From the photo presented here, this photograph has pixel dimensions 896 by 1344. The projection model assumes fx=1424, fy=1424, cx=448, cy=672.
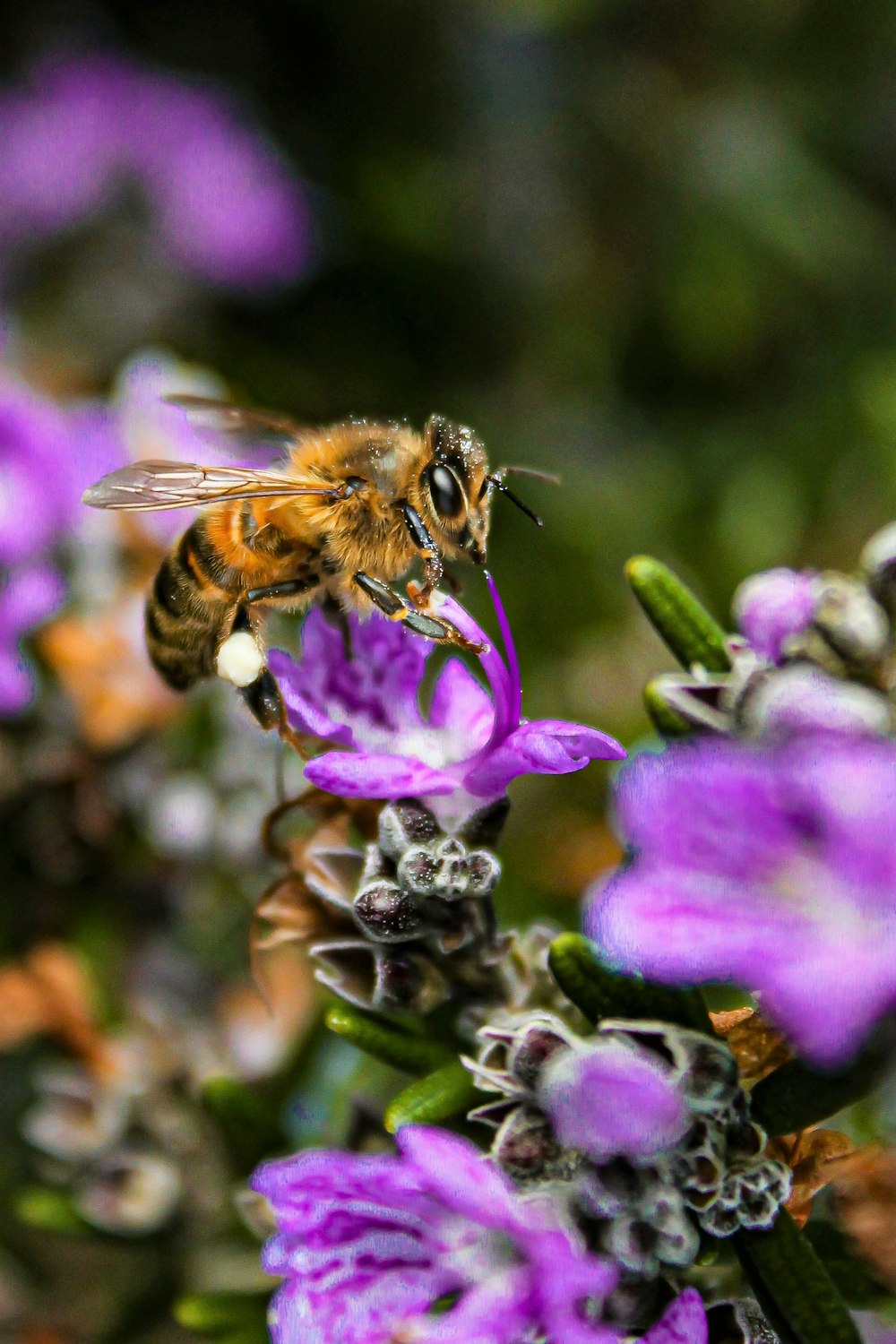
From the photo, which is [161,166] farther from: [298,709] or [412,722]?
[298,709]

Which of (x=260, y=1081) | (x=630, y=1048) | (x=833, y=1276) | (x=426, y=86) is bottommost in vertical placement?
(x=260, y=1081)

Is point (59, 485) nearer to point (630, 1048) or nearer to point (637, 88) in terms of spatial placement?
point (630, 1048)

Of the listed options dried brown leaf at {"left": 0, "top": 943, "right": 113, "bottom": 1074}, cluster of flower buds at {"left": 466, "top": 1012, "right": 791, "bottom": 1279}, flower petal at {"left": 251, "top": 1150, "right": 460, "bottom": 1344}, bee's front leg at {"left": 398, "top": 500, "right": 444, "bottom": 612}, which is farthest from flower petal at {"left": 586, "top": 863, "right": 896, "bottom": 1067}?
dried brown leaf at {"left": 0, "top": 943, "right": 113, "bottom": 1074}

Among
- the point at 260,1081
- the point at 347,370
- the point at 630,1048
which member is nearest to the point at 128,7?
the point at 347,370

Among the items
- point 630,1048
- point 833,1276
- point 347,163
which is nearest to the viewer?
point 630,1048

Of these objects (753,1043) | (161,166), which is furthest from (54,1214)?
(161,166)
